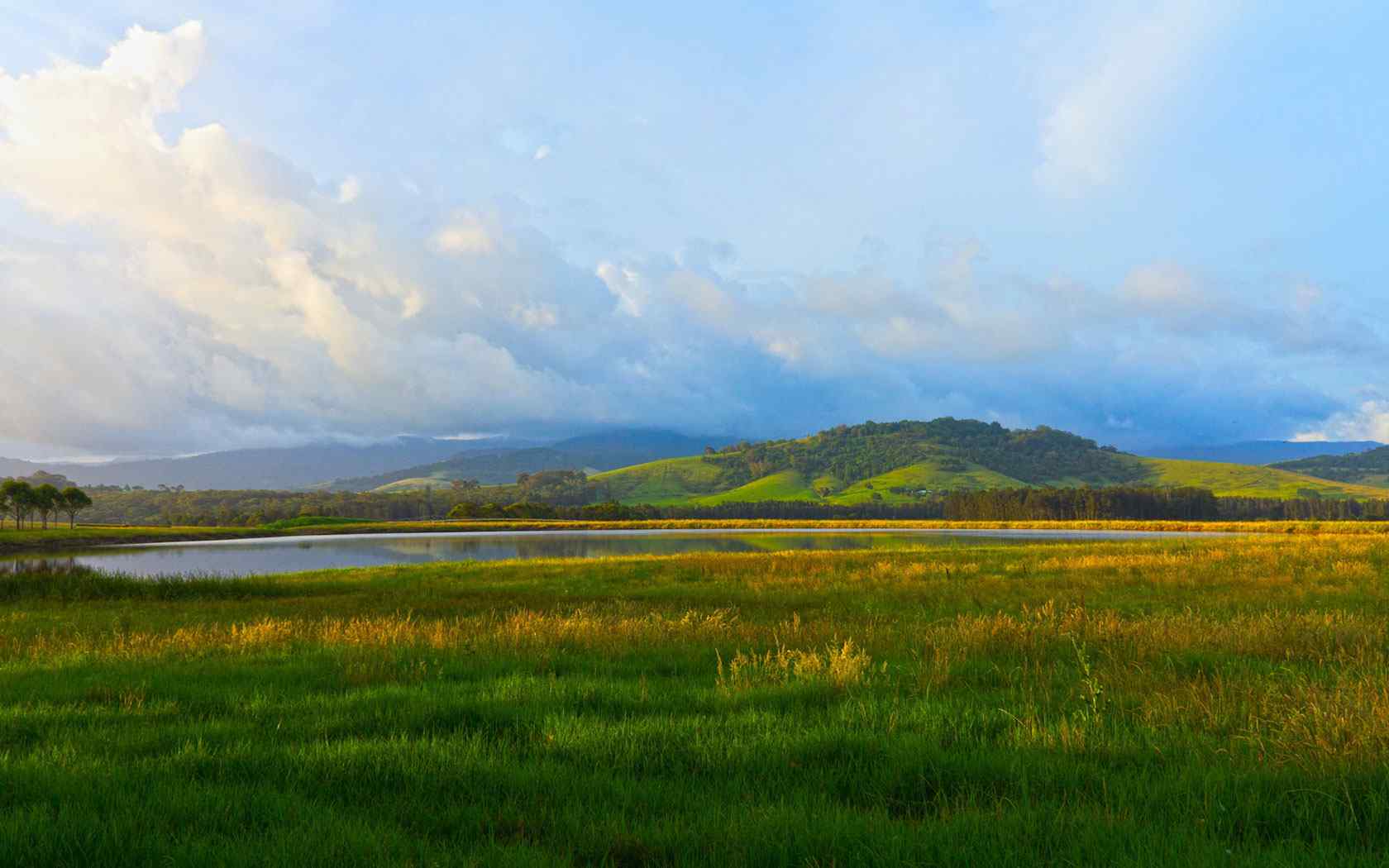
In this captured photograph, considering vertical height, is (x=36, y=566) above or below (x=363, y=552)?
above

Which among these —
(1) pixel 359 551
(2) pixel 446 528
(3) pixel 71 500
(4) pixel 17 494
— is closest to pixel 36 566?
(1) pixel 359 551

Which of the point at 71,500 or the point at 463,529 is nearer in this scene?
the point at 71,500

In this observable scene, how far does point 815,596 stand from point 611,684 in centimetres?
1686

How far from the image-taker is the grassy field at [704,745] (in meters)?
4.96

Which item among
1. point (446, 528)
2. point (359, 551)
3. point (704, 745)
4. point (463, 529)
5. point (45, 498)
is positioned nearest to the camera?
point (704, 745)

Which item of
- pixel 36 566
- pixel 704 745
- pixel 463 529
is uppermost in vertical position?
pixel 704 745

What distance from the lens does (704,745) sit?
700 centimetres

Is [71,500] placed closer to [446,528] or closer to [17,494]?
[17,494]

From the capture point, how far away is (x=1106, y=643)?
12.6 metres

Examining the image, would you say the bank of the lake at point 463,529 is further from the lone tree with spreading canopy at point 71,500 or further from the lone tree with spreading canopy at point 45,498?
the lone tree with spreading canopy at point 45,498

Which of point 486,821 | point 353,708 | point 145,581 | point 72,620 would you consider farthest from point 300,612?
point 486,821

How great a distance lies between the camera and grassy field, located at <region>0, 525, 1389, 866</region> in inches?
195

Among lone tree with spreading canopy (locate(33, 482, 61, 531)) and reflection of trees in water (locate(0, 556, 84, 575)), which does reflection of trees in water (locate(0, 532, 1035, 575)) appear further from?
lone tree with spreading canopy (locate(33, 482, 61, 531))

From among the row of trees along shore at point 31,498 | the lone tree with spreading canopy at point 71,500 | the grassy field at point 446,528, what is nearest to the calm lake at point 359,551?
the grassy field at point 446,528
